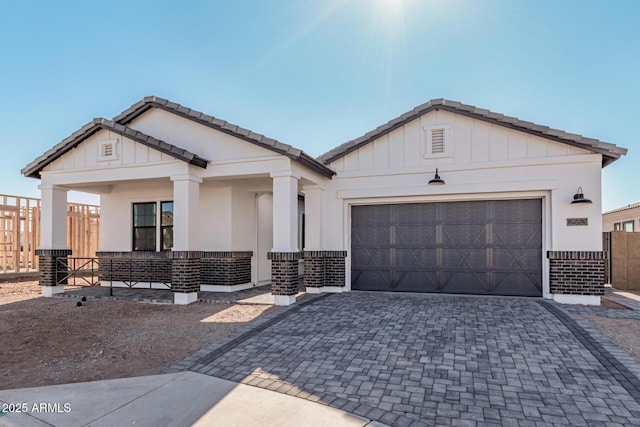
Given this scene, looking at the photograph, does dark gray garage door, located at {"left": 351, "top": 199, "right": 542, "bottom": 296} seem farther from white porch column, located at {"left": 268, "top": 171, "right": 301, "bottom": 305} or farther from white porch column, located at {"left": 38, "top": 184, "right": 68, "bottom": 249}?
white porch column, located at {"left": 38, "top": 184, "right": 68, "bottom": 249}

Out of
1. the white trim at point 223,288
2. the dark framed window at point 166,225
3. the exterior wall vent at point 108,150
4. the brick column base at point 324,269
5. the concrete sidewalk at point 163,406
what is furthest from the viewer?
the dark framed window at point 166,225

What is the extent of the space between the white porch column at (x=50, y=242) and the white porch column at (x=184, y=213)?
4.18 m

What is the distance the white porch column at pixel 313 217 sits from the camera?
1045 cm

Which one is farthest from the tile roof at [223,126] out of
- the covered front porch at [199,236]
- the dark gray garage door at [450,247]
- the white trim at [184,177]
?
the dark gray garage door at [450,247]

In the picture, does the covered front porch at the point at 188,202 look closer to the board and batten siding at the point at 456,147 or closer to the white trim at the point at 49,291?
the white trim at the point at 49,291

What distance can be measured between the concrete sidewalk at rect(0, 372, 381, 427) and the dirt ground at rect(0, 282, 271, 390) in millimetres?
505

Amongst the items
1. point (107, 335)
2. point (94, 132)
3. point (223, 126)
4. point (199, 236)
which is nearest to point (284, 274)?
point (107, 335)

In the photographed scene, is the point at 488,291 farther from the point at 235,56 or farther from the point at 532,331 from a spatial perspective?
the point at 235,56

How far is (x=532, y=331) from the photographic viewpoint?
636 cm

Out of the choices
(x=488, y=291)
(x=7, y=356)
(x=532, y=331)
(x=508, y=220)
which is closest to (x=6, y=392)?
(x=7, y=356)

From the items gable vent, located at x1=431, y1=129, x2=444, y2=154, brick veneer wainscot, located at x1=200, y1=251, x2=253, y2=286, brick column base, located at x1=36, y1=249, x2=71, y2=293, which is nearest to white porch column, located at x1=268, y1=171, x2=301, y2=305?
brick veneer wainscot, located at x1=200, y1=251, x2=253, y2=286

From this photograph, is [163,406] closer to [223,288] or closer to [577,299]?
[223,288]

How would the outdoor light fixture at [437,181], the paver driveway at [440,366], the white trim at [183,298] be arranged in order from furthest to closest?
the outdoor light fixture at [437,181]
the white trim at [183,298]
the paver driveway at [440,366]

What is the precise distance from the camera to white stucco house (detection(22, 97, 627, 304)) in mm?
8867
